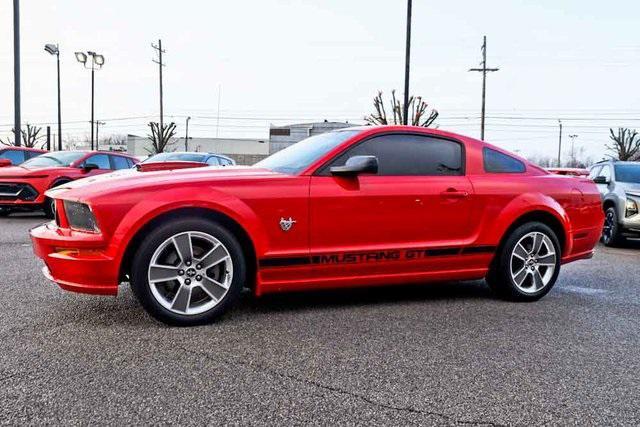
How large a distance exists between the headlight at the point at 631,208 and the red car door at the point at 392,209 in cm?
589

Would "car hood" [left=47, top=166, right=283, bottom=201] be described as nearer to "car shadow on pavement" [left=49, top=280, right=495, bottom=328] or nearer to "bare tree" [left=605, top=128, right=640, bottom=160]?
"car shadow on pavement" [left=49, top=280, right=495, bottom=328]

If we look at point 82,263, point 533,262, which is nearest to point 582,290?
point 533,262

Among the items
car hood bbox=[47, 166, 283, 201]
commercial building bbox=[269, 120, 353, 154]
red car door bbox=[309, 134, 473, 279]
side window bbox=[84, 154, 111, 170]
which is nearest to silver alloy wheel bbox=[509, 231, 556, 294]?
red car door bbox=[309, 134, 473, 279]

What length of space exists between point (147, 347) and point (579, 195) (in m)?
3.98

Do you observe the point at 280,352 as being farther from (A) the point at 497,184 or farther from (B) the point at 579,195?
(B) the point at 579,195

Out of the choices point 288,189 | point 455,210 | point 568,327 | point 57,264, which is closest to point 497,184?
point 455,210

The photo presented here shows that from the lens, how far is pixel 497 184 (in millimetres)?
4746

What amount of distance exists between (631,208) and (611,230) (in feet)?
1.67

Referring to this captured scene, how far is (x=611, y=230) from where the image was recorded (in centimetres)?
952

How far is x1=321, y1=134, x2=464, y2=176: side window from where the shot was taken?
4449mm

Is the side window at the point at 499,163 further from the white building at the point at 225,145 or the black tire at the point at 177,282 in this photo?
the white building at the point at 225,145

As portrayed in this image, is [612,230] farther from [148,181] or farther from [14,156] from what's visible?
[14,156]

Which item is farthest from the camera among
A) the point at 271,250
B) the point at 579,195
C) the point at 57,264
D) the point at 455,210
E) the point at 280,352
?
the point at 579,195

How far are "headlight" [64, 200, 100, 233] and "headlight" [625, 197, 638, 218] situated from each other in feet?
28.0
